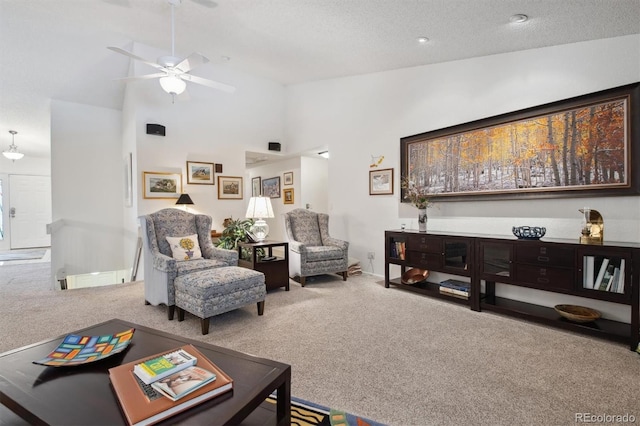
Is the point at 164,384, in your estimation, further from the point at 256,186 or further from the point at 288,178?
the point at 256,186

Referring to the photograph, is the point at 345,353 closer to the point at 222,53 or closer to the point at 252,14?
the point at 252,14

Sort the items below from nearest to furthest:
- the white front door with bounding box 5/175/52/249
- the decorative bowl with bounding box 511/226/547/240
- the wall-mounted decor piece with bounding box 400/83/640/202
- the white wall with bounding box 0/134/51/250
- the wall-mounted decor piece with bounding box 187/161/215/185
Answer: the wall-mounted decor piece with bounding box 400/83/640/202 < the decorative bowl with bounding box 511/226/547/240 < the wall-mounted decor piece with bounding box 187/161/215/185 < the white wall with bounding box 0/134/51/250 < the white front door with bounding box 5/175/52/249

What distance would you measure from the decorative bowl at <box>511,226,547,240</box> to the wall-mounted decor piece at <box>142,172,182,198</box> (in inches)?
193

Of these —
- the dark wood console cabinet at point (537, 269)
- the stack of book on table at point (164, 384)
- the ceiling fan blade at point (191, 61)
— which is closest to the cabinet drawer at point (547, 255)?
the dark wood console cabinet at point (537, 269)

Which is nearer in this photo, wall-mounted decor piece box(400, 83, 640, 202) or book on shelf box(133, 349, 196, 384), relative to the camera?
book on shelf box(133, 349, 196, 384)

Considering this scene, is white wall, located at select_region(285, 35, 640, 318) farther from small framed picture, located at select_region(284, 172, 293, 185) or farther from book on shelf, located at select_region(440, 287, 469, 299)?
small framed picture, located at select_region(284, 172, 293, 185)

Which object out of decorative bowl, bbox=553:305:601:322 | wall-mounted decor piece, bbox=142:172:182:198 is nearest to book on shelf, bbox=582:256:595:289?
decorative bowl, bbox=553:305:601:322

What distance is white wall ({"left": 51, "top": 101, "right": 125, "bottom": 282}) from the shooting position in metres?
5.40

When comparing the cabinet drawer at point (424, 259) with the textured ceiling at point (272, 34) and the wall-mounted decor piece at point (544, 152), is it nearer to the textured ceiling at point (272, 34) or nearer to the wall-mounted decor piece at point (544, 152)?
the wall-mounted decor piece at point (544, 152)

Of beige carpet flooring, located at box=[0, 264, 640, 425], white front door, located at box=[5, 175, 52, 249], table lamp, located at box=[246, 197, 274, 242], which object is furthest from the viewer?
white front door, located at box=[5, 175, 52, 249]

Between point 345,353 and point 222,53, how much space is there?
4.56 metres

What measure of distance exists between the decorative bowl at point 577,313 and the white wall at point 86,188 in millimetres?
6849

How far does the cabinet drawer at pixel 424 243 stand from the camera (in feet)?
11.9

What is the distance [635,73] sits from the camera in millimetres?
2604
